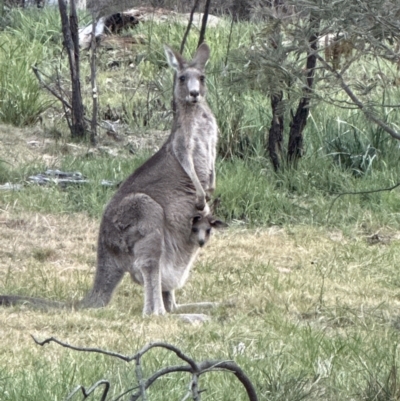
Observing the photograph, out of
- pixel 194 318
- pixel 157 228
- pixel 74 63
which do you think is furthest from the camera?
pixel 74 63

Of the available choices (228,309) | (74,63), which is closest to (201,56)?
(228,309)

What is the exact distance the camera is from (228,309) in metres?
6.10

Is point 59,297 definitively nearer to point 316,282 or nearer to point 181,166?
point 181,166

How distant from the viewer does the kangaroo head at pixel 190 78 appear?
6.75 meters

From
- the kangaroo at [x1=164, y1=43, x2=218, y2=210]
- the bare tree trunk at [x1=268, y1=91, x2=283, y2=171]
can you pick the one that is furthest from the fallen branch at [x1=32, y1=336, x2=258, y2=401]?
the bare tree trunk at [x1=268, y1=91, x2=283, y2=171]

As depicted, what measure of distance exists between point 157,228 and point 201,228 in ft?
0.98

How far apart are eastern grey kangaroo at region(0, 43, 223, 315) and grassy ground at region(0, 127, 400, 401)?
0.20 metres

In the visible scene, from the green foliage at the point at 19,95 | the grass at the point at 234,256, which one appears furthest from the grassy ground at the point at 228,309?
the green foliage at the point at 19,95

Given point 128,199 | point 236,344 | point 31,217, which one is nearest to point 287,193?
point 31,217

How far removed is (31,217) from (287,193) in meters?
2.31

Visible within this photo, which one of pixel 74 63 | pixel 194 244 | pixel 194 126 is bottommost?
pixel 194 244

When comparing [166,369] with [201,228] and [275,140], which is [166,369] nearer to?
[201,228]

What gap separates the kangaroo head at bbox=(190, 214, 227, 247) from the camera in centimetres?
617

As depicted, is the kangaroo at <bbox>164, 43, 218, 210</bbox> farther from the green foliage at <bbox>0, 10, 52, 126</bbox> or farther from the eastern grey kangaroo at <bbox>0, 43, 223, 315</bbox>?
the green foliage at <bbox>0, 10, 52, 126</bbox>
